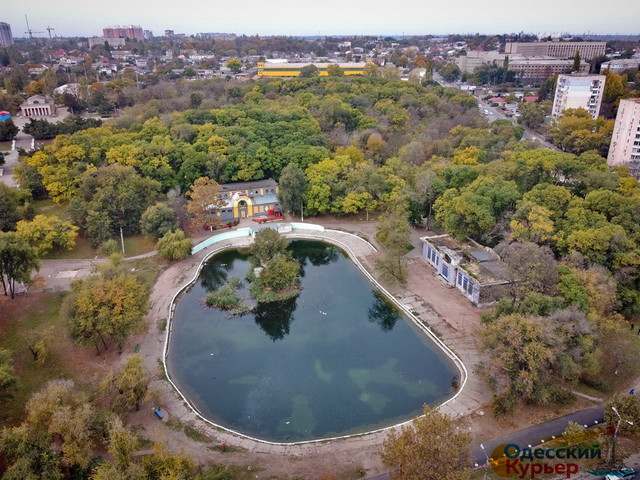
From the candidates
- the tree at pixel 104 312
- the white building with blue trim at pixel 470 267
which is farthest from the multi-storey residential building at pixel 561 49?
the tree at pixel 104 312

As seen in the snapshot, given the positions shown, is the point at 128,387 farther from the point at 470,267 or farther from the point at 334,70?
the point at 334,70

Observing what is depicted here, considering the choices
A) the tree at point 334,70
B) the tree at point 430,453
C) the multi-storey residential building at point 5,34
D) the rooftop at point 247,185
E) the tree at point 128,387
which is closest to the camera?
the tree at point 430,453

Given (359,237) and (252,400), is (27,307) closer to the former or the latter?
(252,400)

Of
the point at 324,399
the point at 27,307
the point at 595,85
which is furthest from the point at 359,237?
the point at 595,85

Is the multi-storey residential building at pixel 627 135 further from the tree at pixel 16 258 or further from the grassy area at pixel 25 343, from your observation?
the tree at pixel 16 258

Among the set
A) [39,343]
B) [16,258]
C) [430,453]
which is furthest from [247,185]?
[430,453]

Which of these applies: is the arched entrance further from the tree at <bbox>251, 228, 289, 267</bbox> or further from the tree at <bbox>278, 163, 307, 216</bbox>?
the tree at <bbox>251, 228, 289, 267</bbox>
